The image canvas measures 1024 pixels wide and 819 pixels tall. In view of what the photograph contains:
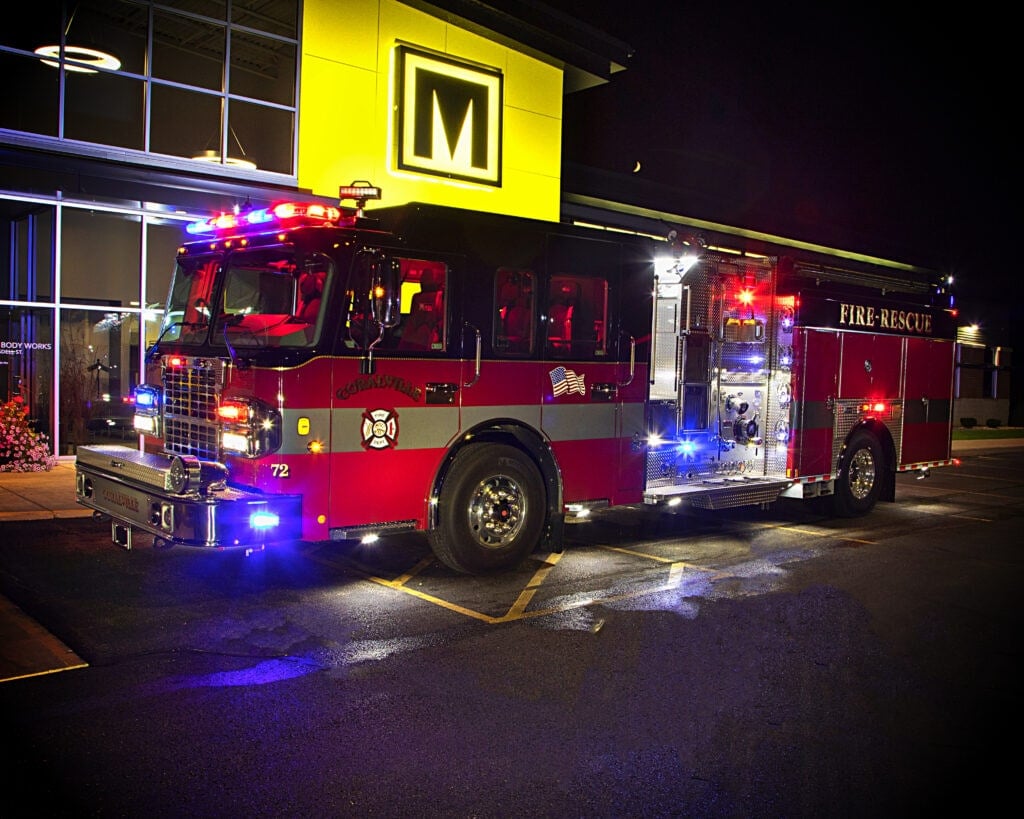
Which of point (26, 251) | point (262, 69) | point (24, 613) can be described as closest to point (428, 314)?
point (24, 613)

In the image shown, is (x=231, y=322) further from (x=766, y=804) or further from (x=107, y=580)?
(x=766, y=804)

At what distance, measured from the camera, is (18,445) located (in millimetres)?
12977

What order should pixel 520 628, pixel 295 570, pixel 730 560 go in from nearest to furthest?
pixel 520 628 < pixel 295 570 < pixel 730 560

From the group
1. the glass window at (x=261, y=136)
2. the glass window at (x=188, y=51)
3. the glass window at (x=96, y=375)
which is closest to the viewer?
the glass window at (x=96, y=375)

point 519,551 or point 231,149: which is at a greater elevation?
point 231,149

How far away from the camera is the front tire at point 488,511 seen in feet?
24.7

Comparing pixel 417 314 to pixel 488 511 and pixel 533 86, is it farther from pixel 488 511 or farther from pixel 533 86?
pixel 533 86

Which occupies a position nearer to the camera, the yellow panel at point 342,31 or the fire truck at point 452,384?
the fire truck at point 452,384

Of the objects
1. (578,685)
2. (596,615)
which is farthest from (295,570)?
(578,685)

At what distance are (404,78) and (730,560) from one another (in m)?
9.94

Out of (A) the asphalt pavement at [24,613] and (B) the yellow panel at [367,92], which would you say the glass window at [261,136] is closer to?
(B) the yellow panel at [367,92]

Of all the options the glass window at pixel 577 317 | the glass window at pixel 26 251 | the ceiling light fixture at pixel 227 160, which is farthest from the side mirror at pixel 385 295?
the glass window at pixel 26 251

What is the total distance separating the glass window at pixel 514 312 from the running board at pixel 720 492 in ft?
7.10

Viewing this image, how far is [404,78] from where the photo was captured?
1507 cm
